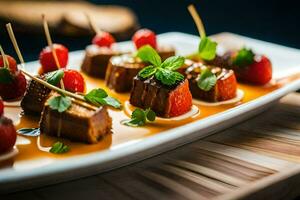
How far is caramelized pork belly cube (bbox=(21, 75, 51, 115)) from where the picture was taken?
8.87 ft

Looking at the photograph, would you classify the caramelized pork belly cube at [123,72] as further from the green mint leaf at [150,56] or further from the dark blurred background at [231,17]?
the dark blurred background at [231,17]

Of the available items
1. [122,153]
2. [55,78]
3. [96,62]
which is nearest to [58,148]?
[122,153]

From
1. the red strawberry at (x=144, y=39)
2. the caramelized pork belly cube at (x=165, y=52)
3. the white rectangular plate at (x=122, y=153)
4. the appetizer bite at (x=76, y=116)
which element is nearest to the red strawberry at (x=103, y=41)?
the red strawberry at (x=144, y=39)

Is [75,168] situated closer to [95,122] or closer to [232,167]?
[95,122]

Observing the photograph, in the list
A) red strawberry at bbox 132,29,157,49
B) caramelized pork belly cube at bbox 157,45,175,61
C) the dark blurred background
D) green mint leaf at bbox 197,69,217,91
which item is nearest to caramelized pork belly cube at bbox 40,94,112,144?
green mint leaf at bbox 197,69,217,91

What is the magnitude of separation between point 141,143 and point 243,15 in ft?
12.2

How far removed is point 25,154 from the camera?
7.30 feet

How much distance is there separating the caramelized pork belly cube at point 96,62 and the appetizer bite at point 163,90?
619 mm

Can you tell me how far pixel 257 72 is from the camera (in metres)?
3.23

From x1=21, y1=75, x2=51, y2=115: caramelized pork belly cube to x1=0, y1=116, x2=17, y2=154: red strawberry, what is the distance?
1.57 feet

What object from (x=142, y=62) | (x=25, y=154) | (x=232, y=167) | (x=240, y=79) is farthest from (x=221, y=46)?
(x=25, y=154)

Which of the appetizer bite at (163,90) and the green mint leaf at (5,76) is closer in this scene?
the appetizer bite at (163,90)

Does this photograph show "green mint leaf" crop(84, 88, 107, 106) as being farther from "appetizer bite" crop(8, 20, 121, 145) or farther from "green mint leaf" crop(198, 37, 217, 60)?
"green mint leaf" crop(198, 37, 217, 60)

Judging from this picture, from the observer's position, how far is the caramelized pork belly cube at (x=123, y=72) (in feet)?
10.2
